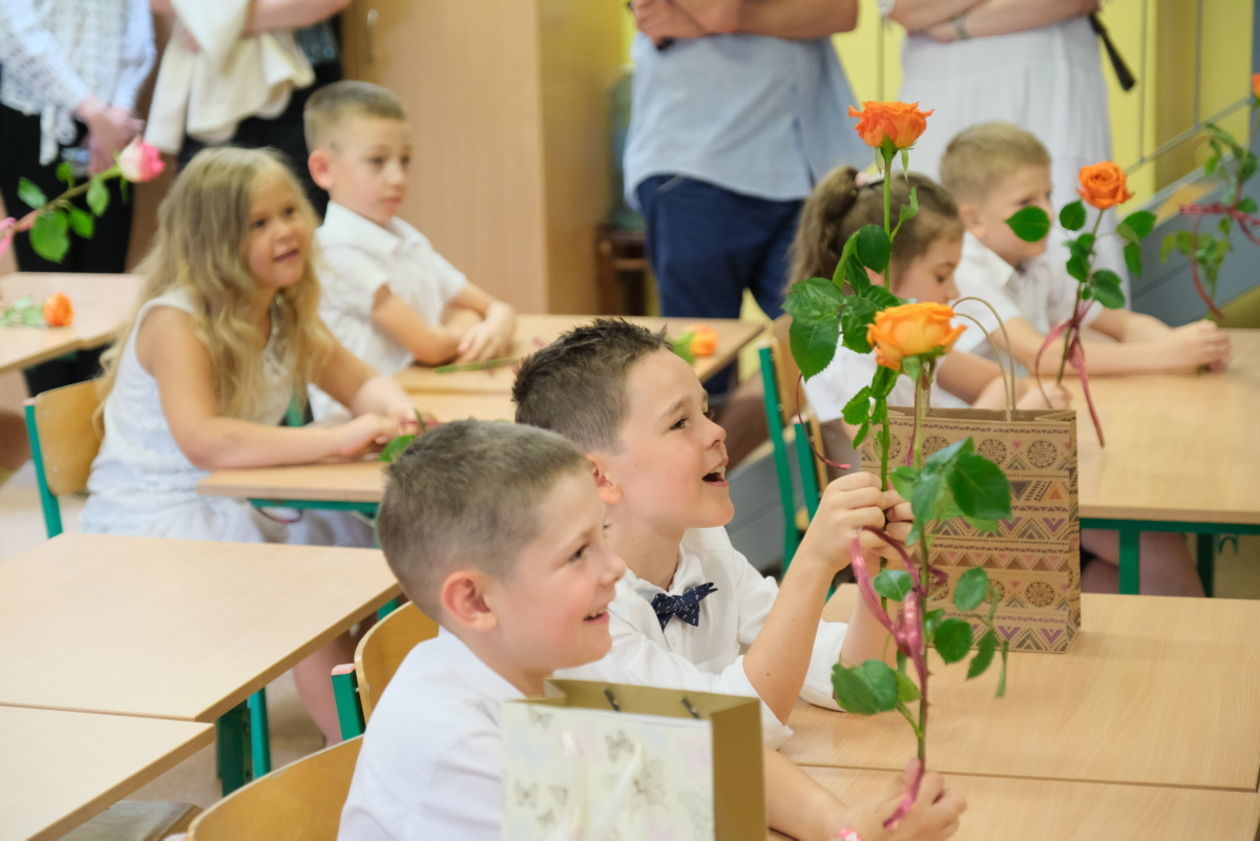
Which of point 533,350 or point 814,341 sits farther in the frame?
point 533,350

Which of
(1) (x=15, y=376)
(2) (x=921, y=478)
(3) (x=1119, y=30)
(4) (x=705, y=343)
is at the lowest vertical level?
(1) (x=15, y=376)

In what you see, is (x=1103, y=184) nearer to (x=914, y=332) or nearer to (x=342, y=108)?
(x=914, y=332)

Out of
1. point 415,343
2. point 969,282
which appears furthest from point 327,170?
point 969,282

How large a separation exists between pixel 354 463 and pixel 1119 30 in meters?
3.54

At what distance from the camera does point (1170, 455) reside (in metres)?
2.52

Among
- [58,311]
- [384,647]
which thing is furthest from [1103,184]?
[58,311]

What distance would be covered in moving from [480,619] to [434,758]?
13cm

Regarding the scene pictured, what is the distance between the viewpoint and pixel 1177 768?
4.84ft

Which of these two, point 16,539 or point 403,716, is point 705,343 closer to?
point 403,716

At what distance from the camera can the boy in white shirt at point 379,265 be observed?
11.4 ft

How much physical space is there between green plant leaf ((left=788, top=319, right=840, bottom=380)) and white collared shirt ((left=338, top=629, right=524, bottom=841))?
15.2 inches

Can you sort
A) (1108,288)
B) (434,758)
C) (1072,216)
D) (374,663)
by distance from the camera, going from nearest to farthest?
(434,758) < (374,663) < (1072,216) < (1108,288)

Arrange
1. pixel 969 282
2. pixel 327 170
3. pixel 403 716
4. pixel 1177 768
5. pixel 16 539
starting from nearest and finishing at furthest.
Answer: pixel 403 716, pixel 1177 768, pixel 969 282, pixel 327 170, pixel 16 539

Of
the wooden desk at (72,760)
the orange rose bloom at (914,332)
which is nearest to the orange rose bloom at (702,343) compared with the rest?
the wooden desk at (72,760)
